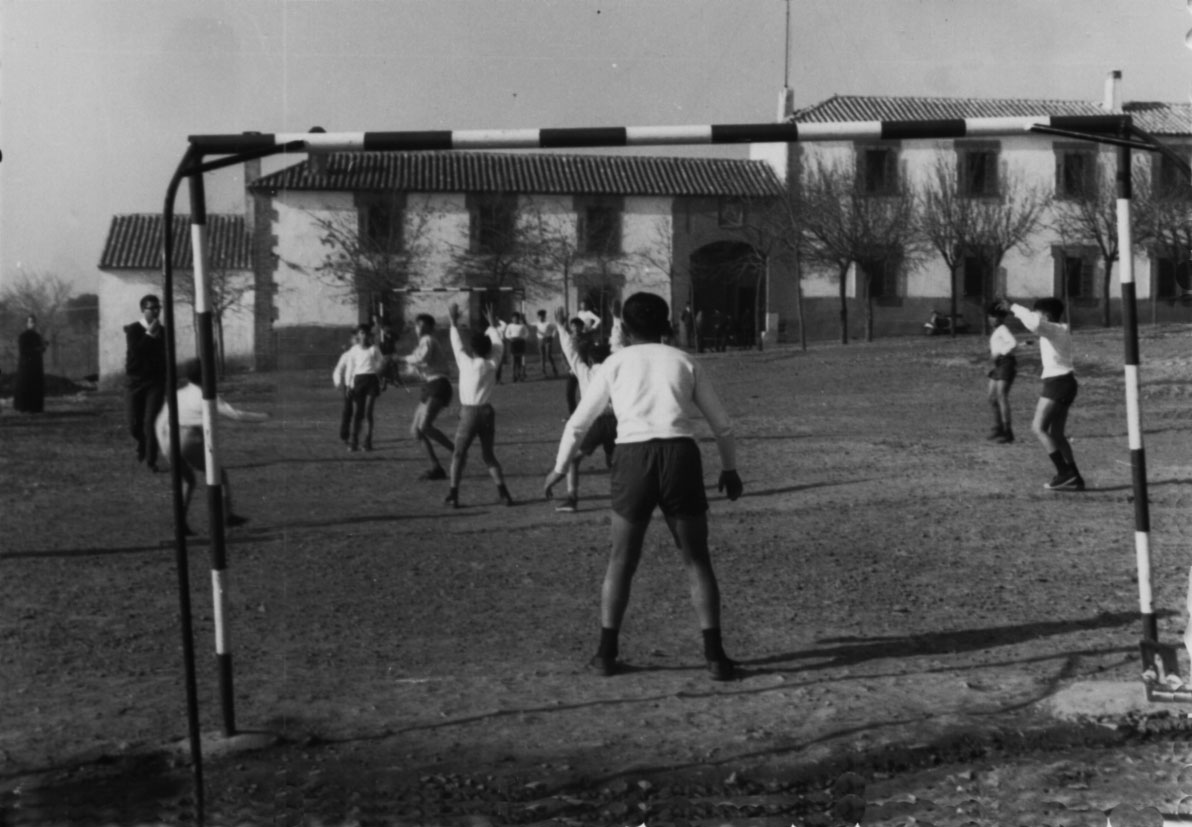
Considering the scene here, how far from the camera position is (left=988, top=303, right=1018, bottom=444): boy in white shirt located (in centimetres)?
1575

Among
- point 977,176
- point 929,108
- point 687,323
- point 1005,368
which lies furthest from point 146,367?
point 929,108

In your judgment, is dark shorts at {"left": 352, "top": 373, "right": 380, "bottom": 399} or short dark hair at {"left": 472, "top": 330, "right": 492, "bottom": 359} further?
dark shorts at {"left": 352, "top": 373, "right": 380, "bottom": 399}

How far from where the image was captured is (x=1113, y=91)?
45.0 feet

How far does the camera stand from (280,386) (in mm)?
20094

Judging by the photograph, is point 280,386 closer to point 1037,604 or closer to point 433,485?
point 433,485

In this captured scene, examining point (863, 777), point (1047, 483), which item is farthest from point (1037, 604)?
point (1047, 483)

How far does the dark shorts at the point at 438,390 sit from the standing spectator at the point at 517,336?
5.43ft

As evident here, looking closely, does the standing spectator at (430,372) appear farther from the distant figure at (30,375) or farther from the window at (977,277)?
the window at (977,277)

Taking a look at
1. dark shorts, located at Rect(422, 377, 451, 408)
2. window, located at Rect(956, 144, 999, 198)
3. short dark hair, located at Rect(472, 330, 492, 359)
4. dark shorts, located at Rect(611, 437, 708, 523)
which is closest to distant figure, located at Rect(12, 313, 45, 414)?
dark shorts, located at Rect(422, 377, 451, 408)

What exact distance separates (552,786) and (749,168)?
48.3 ft

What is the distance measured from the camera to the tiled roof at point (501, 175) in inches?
449

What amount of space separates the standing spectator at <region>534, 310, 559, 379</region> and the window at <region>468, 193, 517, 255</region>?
995 mm

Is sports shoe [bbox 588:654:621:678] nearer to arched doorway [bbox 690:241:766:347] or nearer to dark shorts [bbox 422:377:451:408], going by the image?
dark shorts [bbox 422:377:451:408]

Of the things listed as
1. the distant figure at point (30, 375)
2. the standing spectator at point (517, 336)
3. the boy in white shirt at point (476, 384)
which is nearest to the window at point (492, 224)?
the boy in white shirt at point (476, 384)
